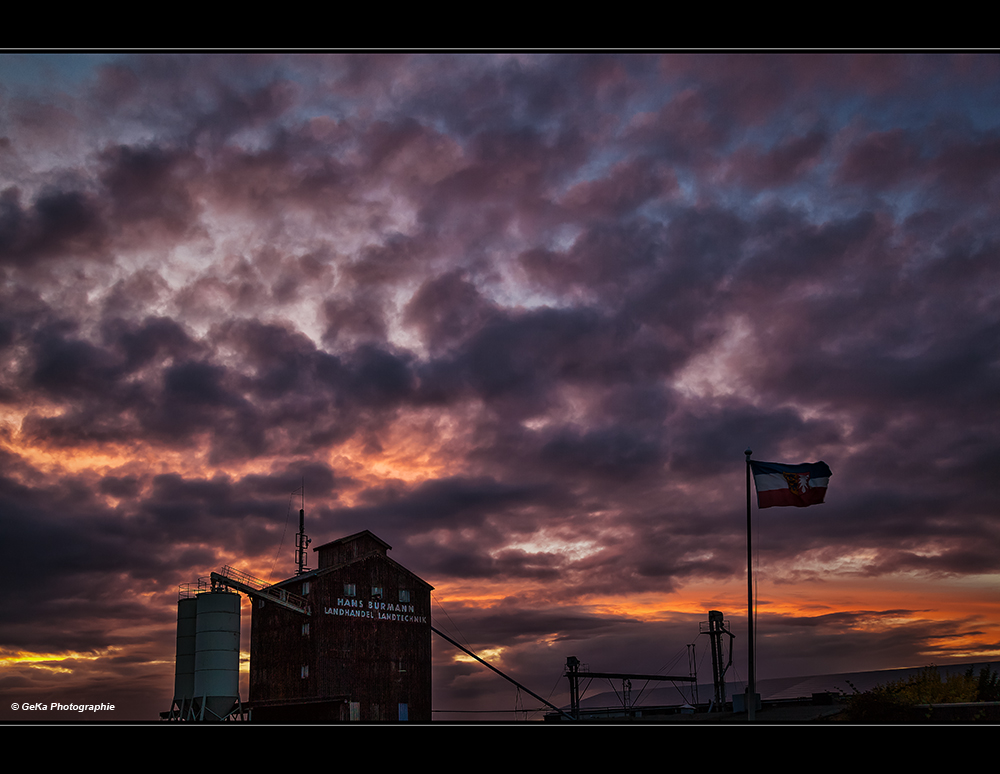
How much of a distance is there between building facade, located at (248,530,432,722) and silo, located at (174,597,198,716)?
4306 millimetres

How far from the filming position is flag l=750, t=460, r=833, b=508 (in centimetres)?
2708

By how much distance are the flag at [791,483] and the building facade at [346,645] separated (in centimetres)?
3548

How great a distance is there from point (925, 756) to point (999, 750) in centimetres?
68

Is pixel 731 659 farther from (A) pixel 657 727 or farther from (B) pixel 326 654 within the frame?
(A) pixel 657 727

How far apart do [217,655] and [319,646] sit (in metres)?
6.61

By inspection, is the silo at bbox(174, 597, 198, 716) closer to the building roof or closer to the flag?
the building roof

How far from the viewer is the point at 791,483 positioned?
27266 mm

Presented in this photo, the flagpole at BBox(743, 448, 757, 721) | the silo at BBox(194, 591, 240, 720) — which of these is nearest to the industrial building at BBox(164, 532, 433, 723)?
the silo at BBox(194, 591, 240, 720)

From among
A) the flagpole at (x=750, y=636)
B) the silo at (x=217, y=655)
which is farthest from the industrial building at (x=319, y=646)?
the flagpole at (x=750, y=636)

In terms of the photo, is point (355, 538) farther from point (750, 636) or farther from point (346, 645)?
point (750, 636)

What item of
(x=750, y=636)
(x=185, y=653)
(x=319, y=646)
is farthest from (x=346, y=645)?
(x=750, y=636)

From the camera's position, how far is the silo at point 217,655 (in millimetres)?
50531
